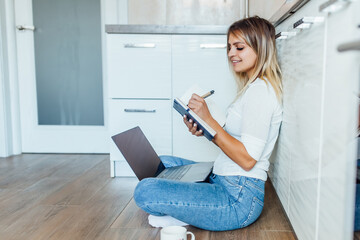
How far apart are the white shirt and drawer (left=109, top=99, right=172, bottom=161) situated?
0.64 m

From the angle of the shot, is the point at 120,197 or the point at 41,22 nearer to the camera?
the point at 120,197

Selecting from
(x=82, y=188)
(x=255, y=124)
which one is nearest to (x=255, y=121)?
(x=255, y=124)

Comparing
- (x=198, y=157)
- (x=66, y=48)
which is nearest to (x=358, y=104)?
(x=198, y=157)

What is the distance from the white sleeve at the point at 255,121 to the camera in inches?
45.5

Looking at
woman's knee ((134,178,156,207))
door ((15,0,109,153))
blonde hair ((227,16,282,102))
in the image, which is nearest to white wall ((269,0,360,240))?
blonde hair ((227,16,282,102))

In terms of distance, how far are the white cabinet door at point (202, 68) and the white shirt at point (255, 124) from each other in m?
0.60

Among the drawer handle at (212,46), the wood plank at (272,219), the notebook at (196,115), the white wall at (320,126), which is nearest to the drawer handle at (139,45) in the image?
the drawer handle at (212,46)

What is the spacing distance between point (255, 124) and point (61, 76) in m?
1.89

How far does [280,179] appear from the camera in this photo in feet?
4.66

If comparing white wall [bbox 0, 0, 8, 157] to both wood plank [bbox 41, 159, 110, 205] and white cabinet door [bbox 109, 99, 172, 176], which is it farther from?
white cabinet door [bbox 109, 99, 172, 176]

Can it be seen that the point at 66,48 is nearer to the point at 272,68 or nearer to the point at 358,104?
the point at 272,68

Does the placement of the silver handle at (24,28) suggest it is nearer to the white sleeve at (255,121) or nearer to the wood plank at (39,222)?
the wood plank at (39,222)

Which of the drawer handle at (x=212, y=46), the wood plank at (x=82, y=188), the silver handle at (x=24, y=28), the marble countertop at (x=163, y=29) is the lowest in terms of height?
the wood plank at (x=82, y=188)

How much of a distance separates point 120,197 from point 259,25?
39.8 inches
